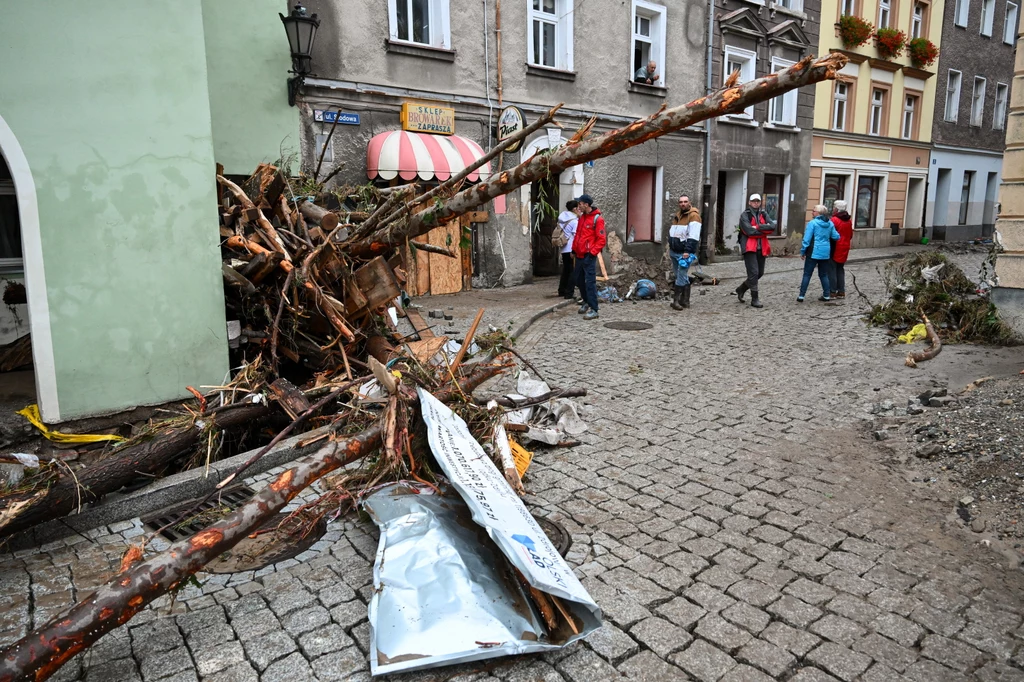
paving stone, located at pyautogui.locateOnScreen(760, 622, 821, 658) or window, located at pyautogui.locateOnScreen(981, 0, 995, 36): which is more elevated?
window, located at pyautogui.locateOnScreen(981, 0, 995, 36)

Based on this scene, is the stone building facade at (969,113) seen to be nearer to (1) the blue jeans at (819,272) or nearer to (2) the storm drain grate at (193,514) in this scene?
(1) the blue jeans at (819,272)

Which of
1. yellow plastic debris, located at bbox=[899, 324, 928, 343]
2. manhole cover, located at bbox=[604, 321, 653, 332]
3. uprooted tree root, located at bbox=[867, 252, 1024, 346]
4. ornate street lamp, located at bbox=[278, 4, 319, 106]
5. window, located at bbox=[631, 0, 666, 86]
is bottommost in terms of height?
manhole cover, located at bbox=[604, 321, 653, 332]

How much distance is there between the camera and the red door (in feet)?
59.6

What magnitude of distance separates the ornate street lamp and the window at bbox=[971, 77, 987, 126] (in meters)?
28.6

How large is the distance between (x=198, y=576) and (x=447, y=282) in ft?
34.1

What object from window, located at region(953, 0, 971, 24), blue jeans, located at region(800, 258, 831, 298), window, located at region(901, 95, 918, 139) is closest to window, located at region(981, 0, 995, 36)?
window, located at region(953, 0, 971, 24)

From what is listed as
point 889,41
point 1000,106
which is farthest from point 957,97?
point 889,41

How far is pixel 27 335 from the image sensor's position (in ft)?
22.1

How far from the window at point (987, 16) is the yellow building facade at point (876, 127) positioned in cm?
340

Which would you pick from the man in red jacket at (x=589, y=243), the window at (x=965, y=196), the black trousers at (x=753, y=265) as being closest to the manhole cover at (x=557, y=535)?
the man in red jacket at (x=589, y=243)

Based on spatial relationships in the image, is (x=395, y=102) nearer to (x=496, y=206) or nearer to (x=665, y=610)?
(x=496, y=206)

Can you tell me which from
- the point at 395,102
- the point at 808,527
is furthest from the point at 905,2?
the point at 808,527

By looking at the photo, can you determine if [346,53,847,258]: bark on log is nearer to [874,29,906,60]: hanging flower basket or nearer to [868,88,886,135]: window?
[874,29,906,60]: hanging flower basket

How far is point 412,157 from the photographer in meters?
12.0
